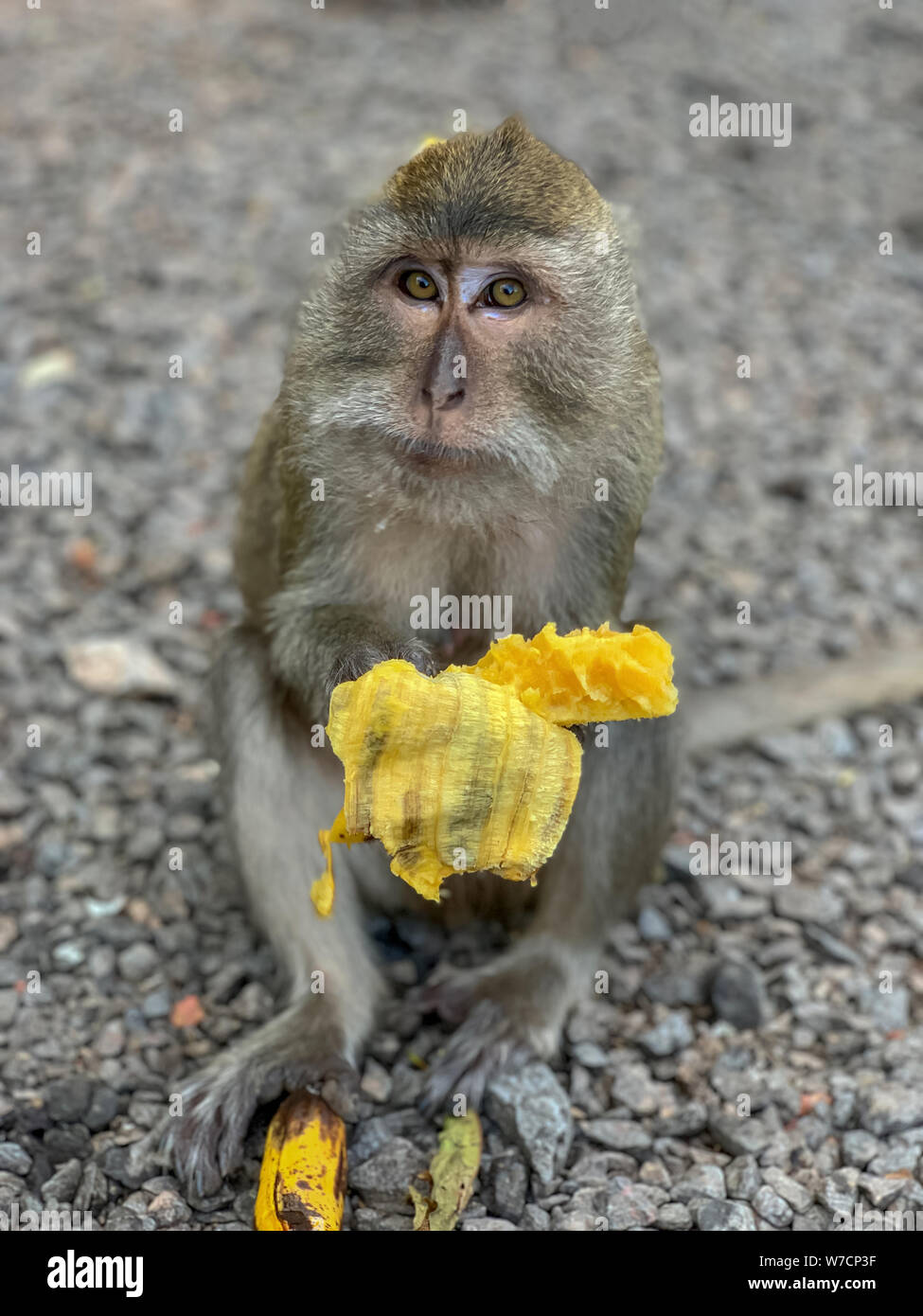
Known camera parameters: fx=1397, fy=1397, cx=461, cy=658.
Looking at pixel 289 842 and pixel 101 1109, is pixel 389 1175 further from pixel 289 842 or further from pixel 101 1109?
pixel 289 842

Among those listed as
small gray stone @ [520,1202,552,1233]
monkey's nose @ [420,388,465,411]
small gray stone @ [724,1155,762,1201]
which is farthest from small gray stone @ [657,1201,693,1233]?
monkey's nose @ [420,388,465,411]

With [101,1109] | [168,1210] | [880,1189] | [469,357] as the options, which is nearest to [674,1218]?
[880,1189]

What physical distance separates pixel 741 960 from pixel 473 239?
2.07 metres

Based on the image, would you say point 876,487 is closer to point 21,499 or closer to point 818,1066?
point 818,1066

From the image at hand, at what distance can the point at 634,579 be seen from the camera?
5113 millimetres

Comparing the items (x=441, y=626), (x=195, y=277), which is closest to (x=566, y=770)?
(x=441, y=626)

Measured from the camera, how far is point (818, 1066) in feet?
11.5

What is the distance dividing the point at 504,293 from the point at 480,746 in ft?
3.03

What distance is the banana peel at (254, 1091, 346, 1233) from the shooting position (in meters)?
2.87

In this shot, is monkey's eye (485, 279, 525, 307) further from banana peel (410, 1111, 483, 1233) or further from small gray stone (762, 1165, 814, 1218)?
small gray stone (762, 1165, 814, 1218)

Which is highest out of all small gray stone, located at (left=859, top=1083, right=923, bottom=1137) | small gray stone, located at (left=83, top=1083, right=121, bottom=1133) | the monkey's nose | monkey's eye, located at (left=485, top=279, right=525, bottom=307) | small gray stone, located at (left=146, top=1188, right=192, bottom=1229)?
monkey's eye, located at (left=485, top=279, right=525, bottom=307)

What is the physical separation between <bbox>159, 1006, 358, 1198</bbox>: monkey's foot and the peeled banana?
31.4 inches

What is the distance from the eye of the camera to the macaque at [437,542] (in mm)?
2824

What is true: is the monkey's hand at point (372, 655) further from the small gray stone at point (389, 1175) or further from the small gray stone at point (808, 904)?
the small gray stone at point (808, 904)
